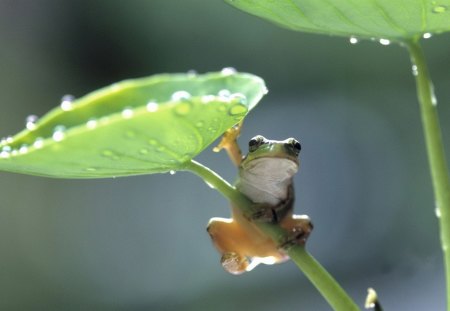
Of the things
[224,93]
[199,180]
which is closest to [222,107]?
[224,93]

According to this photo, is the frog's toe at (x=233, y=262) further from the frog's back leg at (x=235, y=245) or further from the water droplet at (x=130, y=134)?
the water droplet at (x=130, y=134)

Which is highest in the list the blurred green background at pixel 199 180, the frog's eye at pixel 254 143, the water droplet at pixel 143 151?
the blurred green background at pixel 199 180

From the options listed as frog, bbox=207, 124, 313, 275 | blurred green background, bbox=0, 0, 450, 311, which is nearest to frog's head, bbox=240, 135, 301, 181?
frog, bbox=207, 124, 313, 275

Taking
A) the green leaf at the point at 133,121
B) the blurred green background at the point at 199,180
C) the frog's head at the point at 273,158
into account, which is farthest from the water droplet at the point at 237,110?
the blurred green background at the point at 199,180

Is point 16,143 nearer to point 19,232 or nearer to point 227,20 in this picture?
point 227,20

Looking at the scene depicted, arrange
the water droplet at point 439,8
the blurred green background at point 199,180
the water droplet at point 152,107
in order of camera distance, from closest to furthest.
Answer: the water droplet at point 152,107 → the water droplet at point 439,8 → the blurred green background at point 199,180

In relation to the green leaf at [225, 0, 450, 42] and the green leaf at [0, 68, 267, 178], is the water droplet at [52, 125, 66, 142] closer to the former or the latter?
the green leaf at [0, 68, 267, 178]

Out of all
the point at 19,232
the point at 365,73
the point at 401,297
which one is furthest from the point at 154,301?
the point at 365,73
